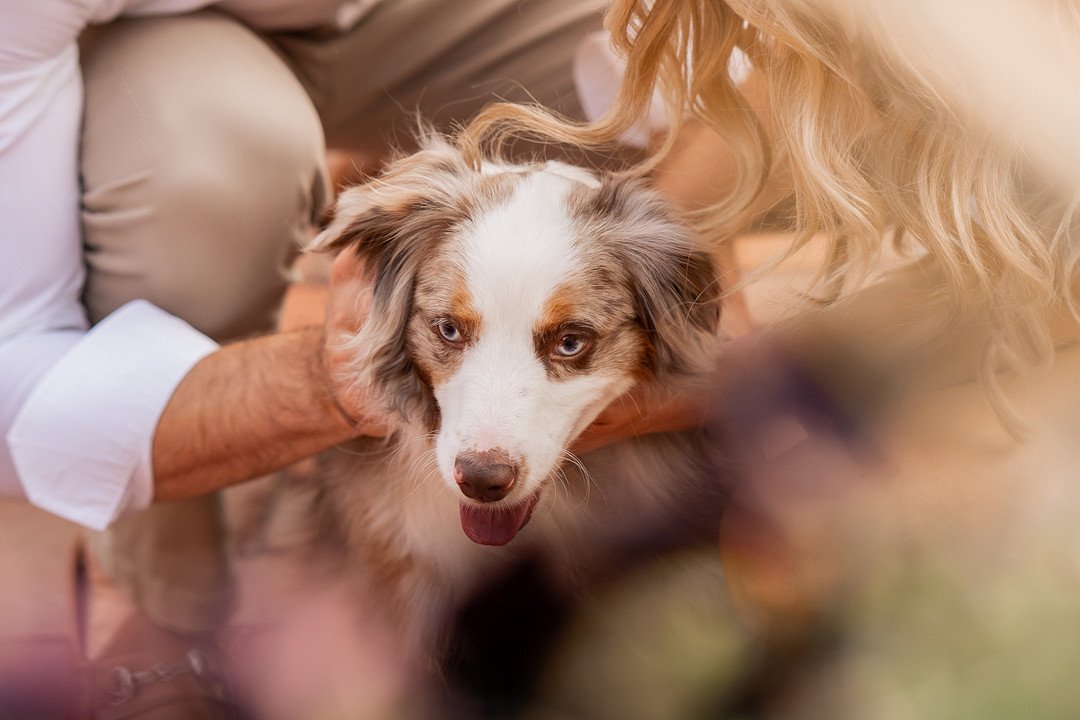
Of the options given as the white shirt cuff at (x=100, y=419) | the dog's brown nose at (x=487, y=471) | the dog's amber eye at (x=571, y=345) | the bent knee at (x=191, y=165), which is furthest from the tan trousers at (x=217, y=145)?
the dog's brown nose at (x=487, y=471)

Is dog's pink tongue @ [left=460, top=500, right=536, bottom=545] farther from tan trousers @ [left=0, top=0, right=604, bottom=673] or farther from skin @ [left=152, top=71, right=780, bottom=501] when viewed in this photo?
tan trousers @ [left=0, top=0, right=604, bottom=673]

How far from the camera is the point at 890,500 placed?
683 mm

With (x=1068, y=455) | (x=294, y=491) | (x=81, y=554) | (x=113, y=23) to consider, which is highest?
(x=1068, y=455)

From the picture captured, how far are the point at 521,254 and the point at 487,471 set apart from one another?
6.5 inches

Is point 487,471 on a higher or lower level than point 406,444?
higher

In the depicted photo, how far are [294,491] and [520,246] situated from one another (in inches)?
20.1

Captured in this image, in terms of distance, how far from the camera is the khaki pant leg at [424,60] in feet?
3.19

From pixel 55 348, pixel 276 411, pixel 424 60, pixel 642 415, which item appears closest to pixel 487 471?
pixel 642 415

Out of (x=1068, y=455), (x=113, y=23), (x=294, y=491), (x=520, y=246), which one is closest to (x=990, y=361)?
(x=1068, y=455)

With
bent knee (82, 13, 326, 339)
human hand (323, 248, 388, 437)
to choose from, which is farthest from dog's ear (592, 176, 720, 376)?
bent knee (82, 13, 326, 339)

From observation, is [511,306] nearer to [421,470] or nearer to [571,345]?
[571,345]

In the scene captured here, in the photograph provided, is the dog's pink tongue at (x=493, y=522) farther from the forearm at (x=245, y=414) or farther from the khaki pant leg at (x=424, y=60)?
the khaki pant leg at (x=424, y=60)

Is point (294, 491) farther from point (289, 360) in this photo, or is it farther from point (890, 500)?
point (890, 500)

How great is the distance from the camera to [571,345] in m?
0.70
